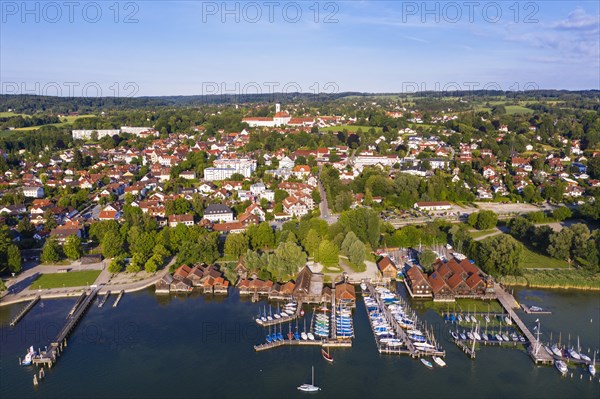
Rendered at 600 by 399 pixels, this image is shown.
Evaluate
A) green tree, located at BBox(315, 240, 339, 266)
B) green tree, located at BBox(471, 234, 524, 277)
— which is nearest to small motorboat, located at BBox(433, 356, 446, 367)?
green tree, located at BBox(471, 234, 524, 277)

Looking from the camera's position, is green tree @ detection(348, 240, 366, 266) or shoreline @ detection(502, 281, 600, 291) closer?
shoreline @ detection(502, 281, 600, 291)

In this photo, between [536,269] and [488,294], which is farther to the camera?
[536,269]

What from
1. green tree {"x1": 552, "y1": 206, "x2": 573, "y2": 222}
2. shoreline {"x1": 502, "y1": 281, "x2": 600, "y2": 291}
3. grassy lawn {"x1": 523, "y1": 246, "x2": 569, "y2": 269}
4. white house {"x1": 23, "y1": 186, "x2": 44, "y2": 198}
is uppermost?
white house {"x1": 23, "y1": 186, "x2": 44, "y2": 198}

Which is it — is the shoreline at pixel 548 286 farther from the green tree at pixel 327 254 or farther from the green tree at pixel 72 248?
the green tree at pixel 72 248

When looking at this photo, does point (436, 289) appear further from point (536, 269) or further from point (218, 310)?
point (218, 310)

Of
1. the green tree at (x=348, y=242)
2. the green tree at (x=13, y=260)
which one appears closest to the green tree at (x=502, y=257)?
the green tree at (x=348, y=242)

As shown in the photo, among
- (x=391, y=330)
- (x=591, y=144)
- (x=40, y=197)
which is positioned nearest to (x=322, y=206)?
(x=391, y=330)

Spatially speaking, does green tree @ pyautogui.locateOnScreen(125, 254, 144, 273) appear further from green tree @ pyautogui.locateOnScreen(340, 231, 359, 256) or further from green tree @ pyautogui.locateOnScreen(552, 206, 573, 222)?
green tree @ pyautogui.locateOnScreen(552, 206, 573, 222)
